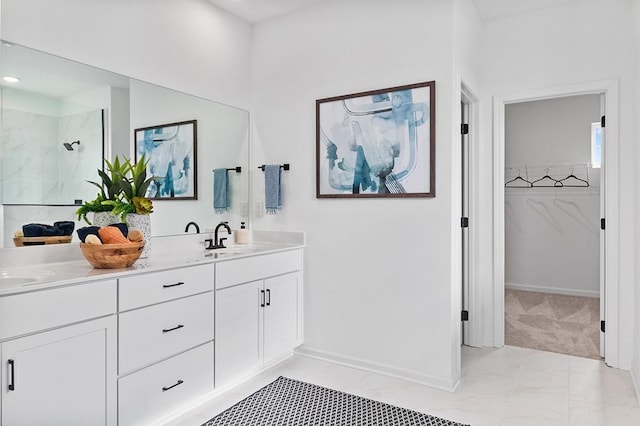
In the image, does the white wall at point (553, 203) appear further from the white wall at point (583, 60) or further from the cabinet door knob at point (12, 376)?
the cabinet door knob at point (12, 376)

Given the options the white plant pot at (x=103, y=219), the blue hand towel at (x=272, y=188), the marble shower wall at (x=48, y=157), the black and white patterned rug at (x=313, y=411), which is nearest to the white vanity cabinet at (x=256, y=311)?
the black and white patterned rug at (x=313, y=411)

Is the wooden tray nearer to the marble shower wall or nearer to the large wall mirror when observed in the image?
the large wall mirror

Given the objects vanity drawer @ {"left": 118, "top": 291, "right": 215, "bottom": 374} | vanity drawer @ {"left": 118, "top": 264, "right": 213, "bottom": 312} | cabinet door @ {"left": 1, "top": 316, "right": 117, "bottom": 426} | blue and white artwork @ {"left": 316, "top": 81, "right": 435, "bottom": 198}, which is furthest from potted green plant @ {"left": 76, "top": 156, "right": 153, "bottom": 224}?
blue and white artwork @ {"left": 316, "top": 81, "right": 435, "bottom": 198}

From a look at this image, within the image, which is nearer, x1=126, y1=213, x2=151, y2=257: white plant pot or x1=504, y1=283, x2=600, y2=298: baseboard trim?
x1=126, y1=213, x2=151, y2=257: white plant pot

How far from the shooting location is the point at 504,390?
270cm

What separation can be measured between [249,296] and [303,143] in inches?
49.9

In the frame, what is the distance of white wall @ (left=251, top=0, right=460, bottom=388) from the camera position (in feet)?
9.05

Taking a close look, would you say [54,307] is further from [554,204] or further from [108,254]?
[554,204]

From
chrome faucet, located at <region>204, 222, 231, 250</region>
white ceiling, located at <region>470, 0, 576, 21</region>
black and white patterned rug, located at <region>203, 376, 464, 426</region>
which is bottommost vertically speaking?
black and white patterned rug, located at <region>203, 376, 464, 426</region>

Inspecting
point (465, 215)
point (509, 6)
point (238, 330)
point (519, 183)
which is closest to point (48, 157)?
point (238, 330)

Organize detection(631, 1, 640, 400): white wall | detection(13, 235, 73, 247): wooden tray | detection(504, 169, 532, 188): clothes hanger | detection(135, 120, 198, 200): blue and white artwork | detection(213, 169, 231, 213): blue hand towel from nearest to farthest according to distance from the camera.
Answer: detection(13, 235, 73, 247): wooden tray < detection(631, 1, 640, 400): white wall < detection(135, 120, 198, 200): blue and white artwork < detection(213, 169, 231, 213): blue hand towel < detection(504, 169, 532, 188): clothes hanger

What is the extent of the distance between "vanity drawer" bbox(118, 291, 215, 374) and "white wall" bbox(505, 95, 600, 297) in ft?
15.0

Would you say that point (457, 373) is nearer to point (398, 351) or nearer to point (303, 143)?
point (398, 351)

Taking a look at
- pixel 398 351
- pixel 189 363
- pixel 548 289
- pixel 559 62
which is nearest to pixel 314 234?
pixel 398 351
